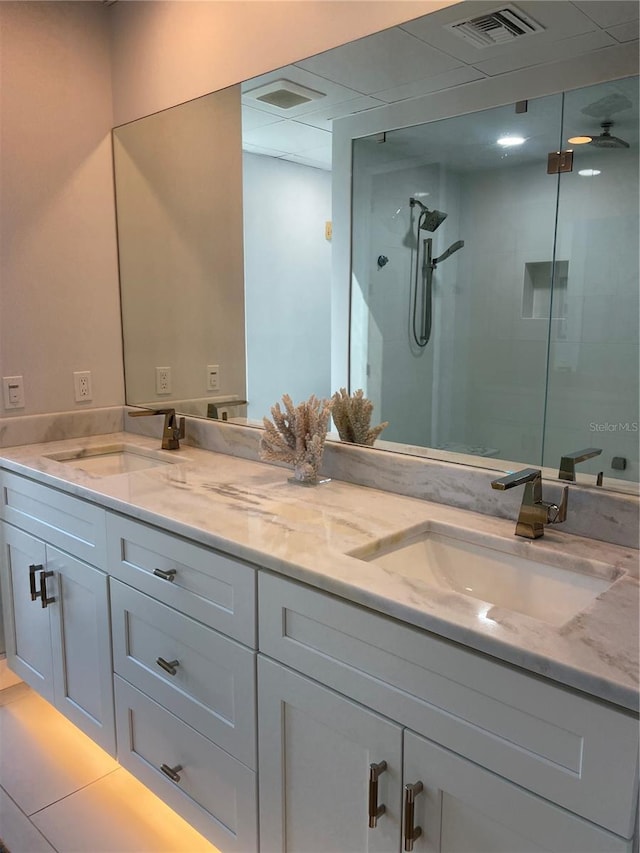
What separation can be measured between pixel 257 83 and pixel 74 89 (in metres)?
0.80

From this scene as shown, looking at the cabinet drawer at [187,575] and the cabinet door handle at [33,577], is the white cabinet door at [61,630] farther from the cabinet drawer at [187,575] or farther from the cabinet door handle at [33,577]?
the cabinet drawer at [187,575]

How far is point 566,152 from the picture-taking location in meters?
1.51

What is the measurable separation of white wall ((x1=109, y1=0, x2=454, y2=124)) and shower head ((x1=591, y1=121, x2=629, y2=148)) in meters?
0.45

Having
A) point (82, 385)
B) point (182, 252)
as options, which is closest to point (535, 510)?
point (182, 252)

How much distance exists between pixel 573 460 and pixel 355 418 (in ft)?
2.03

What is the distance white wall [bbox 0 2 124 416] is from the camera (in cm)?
217

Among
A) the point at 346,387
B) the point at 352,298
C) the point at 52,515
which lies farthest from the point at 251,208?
the point at 52,515

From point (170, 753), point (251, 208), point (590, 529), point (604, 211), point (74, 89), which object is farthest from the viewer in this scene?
point (74, 89)

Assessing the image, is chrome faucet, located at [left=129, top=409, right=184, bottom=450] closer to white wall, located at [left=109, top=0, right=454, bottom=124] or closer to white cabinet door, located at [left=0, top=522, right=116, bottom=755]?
white cabinet door, located at [left=0, top=522, right=116, bottom=755]

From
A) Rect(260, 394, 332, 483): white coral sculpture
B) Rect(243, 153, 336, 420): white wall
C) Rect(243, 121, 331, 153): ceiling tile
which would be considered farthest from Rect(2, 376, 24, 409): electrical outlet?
Rect(243, 121, 331, 153): ceiling tile

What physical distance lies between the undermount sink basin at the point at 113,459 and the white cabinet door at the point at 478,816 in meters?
1.36

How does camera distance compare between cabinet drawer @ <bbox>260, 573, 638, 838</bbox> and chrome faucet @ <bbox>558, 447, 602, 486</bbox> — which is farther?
Answer: chrome faucet @ <bbox>558, 447, 602, 486</bbox>

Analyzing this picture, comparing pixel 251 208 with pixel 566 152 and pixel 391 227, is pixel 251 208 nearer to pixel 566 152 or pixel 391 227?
pixel 391 227

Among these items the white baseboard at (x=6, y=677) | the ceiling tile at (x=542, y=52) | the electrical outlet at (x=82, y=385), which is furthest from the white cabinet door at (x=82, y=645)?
the ceiling tile at (x=542, y=52)
